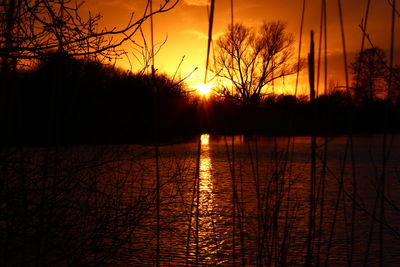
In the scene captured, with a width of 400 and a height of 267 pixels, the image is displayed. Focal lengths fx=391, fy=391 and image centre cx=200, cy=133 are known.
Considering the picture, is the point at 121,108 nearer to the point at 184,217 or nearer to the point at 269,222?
the point at 184,217

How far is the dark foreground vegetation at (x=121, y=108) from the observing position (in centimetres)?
172

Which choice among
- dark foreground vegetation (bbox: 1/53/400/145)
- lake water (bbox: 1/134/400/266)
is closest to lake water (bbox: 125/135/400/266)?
lake water (bbox: 1/134/400/266)

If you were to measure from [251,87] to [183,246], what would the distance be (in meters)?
1.68

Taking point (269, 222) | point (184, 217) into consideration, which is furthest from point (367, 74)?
point (184, 217)

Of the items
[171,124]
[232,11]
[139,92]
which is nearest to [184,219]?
[139,92]

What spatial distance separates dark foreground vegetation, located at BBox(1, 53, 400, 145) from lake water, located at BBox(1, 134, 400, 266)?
0.48ft

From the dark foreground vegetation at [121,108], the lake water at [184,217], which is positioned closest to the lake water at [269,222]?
the lake water at [184,217]

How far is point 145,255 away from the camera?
2.87 m

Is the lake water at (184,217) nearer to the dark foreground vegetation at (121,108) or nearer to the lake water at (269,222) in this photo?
the lake water at (269,222)

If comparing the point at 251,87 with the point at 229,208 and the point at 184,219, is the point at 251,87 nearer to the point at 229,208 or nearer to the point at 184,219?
the point at 184,219

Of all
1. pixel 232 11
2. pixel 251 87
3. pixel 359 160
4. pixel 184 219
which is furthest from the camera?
pixel 359 160

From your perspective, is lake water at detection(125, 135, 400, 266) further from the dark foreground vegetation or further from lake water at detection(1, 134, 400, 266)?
the dark foreground vegetation

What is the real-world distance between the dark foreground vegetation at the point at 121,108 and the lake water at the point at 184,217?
15 cm

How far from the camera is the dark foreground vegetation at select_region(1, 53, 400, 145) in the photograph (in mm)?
1716
